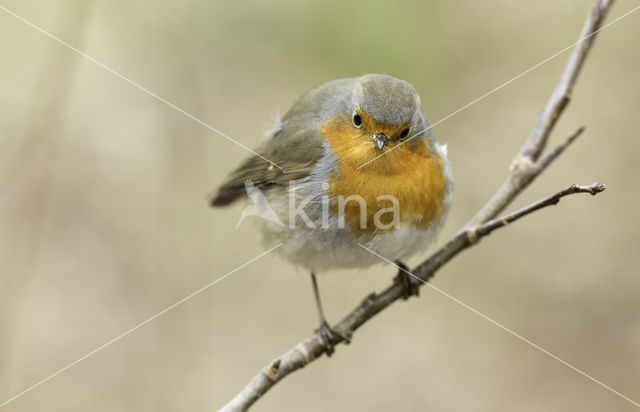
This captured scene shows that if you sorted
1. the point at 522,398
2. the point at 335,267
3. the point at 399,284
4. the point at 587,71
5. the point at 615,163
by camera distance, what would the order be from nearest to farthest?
the point at 399,284 → the point at 335,267 → the point at 522,398 → the point at 615,163 → the point at 587,71

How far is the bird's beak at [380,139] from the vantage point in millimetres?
3073

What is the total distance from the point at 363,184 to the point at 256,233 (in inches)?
60.4

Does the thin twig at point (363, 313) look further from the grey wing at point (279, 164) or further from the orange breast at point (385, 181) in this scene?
the grey wing at point (279, 164)

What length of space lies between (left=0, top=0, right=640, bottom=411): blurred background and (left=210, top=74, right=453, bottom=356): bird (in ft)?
3.53

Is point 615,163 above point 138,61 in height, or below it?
below

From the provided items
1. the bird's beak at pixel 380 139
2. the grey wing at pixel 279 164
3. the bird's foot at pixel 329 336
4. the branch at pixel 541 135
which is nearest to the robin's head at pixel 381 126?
the bird's beak at pixel 380 139

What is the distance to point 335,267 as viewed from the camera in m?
3.39

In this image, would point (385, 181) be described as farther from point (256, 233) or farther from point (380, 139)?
point (256, 233)

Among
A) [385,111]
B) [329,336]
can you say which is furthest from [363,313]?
[385,111]

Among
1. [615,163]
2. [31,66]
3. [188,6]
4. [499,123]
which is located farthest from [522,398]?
[31,66]

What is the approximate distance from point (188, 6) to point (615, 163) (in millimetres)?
3399

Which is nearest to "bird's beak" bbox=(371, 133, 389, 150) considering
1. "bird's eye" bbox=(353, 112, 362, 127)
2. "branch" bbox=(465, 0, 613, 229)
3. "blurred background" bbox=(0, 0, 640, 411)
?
"bird's eye" bbox=(353, 112, 362, 127)

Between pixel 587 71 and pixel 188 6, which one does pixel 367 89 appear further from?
pixel 587 71

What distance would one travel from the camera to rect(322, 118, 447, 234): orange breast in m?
3.16
